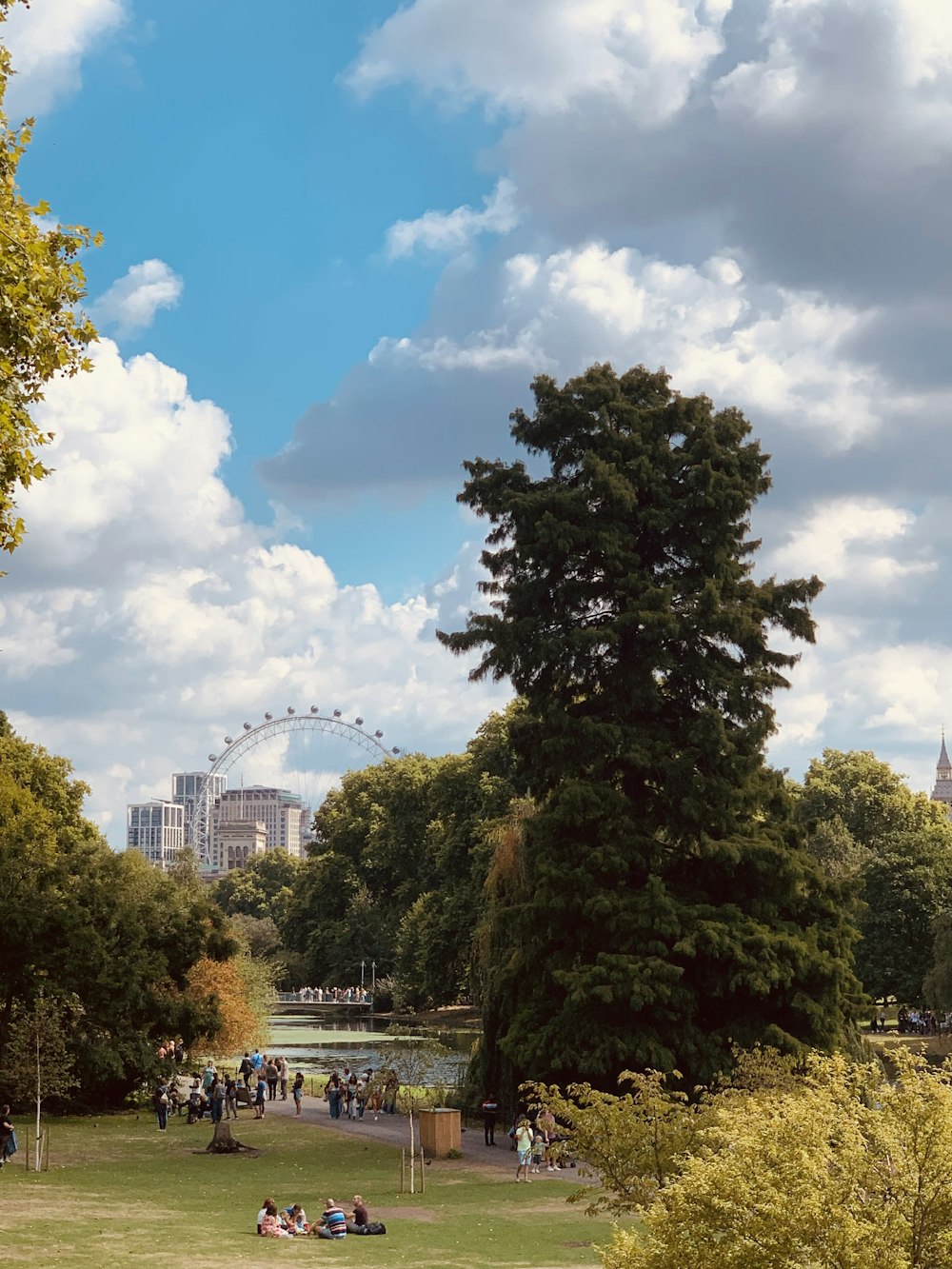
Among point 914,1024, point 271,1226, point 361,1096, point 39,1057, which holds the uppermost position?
point 39,1057

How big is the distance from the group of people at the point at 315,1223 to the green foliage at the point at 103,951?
1362 centimetres

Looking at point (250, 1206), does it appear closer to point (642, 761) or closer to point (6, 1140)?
point (6, 1140)

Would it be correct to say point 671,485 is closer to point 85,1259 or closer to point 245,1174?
point 245,1174

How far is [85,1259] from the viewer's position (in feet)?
64.4

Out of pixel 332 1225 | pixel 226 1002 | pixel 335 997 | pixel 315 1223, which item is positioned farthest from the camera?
pixel 335 997

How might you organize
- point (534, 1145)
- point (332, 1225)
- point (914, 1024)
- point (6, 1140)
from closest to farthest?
point (332, 1225) → point (6, 1140) → point (534, 1145) → point (914, 1024)

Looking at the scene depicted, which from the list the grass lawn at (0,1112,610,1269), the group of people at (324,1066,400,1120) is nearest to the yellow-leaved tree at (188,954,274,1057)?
the group of people at (324,1066,400,1120)

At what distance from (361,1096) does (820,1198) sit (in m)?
31.3

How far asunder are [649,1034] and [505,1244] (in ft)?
34.4

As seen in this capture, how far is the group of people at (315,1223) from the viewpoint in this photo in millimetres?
22312

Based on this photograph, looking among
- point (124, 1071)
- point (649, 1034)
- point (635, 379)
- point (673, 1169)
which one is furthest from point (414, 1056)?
point (635, 379)

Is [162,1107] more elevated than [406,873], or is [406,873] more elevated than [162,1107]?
[406,873]

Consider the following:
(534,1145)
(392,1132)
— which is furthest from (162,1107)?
(534,1145)

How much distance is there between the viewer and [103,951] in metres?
38.2
